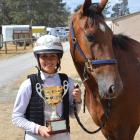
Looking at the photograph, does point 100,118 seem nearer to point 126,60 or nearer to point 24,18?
point 126,60

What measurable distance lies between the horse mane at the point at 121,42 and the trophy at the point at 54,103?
127cm

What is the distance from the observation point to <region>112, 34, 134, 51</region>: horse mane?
4.31 metres

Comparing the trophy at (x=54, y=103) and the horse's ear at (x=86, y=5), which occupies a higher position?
the horse's ear at (x=86, y=5)

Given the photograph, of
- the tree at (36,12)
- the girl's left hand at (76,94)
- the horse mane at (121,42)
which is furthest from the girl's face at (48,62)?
the tree at (36,12)

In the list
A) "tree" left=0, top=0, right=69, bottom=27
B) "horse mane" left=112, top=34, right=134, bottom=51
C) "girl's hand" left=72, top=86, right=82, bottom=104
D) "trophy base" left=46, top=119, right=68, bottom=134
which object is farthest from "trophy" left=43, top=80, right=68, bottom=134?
"tree" left=0, top=0, right=69, bottom=27

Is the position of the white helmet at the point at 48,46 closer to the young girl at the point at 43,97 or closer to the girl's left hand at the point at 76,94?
the young girl at the point at 43,97

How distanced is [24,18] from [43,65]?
296ft

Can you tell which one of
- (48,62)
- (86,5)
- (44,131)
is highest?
(86,5)

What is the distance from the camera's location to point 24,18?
92.1m

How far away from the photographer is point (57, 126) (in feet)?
10.3

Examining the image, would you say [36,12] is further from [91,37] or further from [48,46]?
[48,46]

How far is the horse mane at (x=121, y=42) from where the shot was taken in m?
4.31

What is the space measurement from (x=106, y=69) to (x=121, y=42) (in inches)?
37.1

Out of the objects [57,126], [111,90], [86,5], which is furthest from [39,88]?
[86,5]
